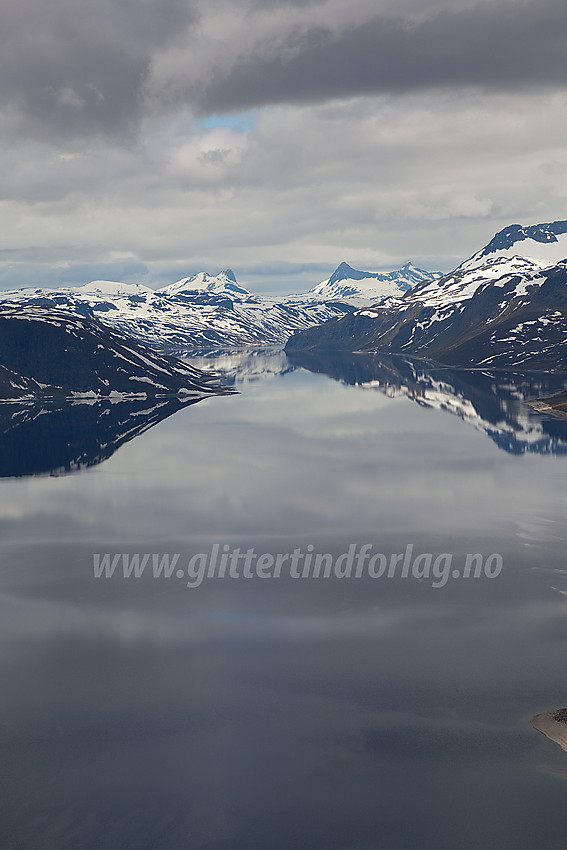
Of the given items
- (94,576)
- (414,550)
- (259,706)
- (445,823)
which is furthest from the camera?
(414,550)

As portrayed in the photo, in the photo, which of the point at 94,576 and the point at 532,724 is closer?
the point at 532,724

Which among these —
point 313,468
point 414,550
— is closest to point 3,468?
point 313,468

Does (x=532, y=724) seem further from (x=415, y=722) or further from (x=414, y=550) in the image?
(x=414, y=550)

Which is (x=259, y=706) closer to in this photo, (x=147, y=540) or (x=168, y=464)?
(x=147, y=540)

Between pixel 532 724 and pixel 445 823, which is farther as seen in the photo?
pixel 532 724

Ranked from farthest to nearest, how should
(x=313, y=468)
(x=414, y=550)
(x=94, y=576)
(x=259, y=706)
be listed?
(x=313, y=468)
(x=414, y=550)
(x=94, y=576)
(x=259, y=706)

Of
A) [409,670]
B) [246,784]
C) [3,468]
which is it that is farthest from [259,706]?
[3,468]

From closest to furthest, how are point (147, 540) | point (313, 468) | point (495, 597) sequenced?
point (495, 597)
point (147, 540)
point (313, 468)
